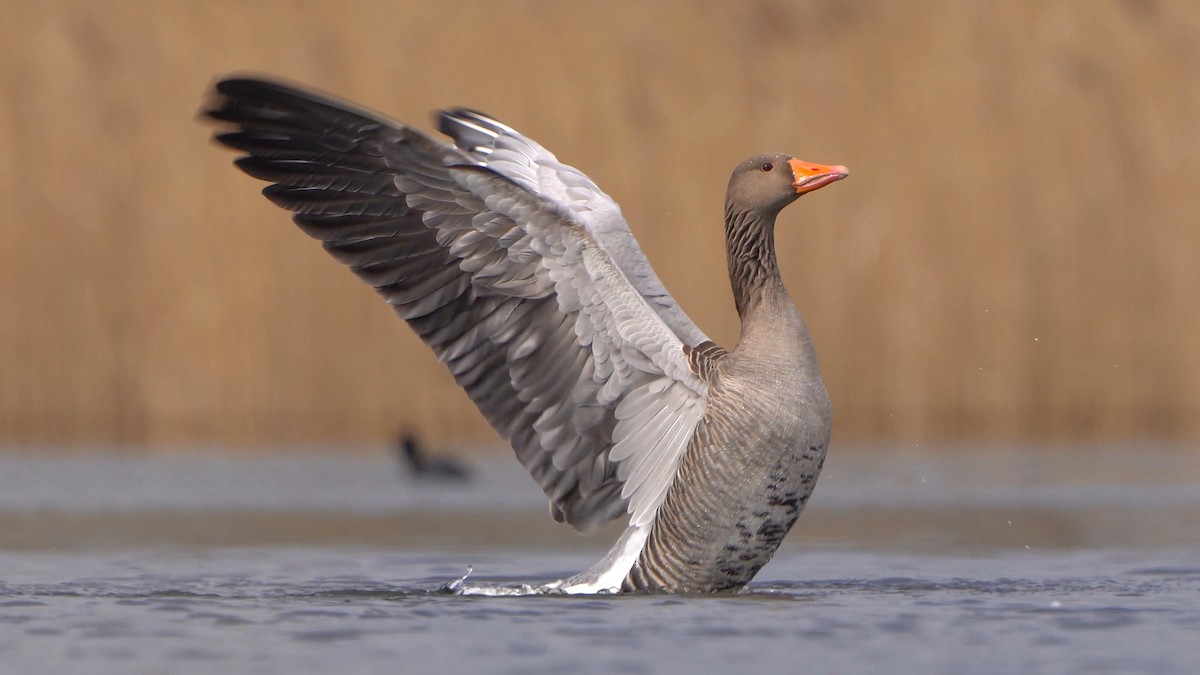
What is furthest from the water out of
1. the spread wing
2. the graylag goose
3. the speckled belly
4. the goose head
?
the goose head

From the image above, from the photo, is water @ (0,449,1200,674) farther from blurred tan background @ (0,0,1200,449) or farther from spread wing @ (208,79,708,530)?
blurred tan background @ (0,0,1200,449)

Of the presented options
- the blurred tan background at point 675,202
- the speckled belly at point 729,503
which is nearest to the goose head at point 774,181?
the speckled belly at point 729,503

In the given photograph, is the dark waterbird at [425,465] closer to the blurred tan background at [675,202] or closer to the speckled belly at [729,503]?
the blurred tan background at [675,202]

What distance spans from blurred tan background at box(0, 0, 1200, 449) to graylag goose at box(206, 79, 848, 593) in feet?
35.1

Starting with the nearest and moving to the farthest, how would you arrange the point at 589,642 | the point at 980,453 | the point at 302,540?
the point at 589,642 → the point at 302,540 → the point at 980,453

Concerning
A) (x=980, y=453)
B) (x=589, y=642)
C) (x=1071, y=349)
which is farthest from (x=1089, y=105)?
(x=589, y=642)

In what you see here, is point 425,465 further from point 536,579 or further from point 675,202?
point 675,202

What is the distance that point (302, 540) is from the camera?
12.3 metres

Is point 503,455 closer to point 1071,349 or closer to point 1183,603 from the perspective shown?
point 1071,349

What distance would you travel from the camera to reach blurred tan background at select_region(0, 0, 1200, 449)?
19797mm

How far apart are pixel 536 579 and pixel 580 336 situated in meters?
2.25

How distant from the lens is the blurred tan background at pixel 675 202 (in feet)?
65.0

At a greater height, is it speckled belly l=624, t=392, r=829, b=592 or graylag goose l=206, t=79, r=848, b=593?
graylag goose l=206, t=79, r=848, b=593

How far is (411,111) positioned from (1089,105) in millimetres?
8284
